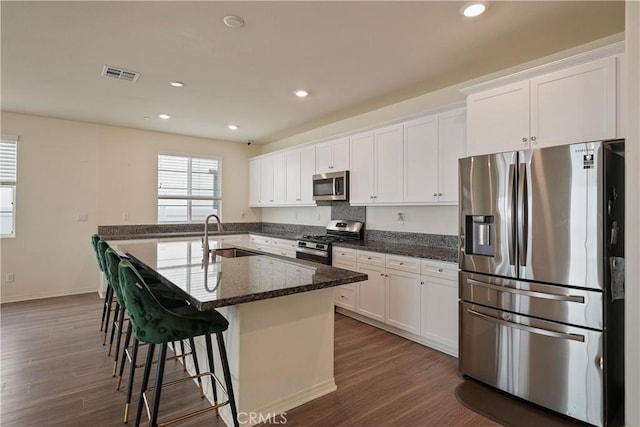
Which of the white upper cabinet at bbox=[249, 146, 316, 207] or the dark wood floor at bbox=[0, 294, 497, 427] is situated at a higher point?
the white upper cabinet at bbox=[249, 146, 316, 207]

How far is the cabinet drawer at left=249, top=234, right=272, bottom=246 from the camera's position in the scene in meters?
5.53

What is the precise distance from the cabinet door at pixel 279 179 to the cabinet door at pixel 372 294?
245 centimetres

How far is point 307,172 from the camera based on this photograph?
521cm

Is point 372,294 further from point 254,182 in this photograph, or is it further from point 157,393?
point 254,182

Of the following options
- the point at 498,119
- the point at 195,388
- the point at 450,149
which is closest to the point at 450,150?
the point at 450,149

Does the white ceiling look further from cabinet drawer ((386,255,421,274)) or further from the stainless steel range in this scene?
cabinet drawer ((386,255,421,274))

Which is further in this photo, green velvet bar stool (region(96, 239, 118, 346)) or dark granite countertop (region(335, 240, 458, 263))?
dark granite countertop (region(335, 240, 458, 263))

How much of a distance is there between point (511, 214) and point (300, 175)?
11.5 feet

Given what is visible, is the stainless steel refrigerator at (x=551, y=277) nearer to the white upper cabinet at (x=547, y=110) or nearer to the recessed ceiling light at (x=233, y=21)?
the white upper cabinet at (x=547, y=110)

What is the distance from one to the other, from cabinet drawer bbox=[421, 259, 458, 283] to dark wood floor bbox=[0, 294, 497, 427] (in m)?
0.73

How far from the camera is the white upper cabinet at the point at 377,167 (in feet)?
12.4

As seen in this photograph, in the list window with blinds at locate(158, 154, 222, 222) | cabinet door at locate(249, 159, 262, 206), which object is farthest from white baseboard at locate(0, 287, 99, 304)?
cabinet door at locate(249, 159, 262, 206)

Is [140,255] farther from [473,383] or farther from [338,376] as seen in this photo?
[473,383]

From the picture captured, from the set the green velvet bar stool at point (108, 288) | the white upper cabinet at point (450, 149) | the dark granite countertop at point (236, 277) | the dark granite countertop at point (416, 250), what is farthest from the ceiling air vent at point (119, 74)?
the white upper cabinet at point (450, 149)
